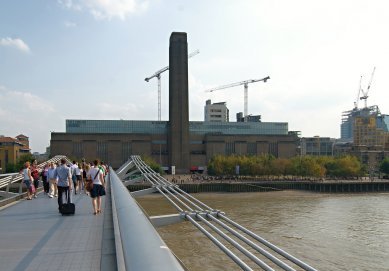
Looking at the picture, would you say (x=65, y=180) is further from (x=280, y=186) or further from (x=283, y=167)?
(x=283, y=167)

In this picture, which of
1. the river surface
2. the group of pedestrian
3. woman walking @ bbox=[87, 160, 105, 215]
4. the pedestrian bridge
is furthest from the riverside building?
woman walking @ bbox=[87, 160, 105, 215]

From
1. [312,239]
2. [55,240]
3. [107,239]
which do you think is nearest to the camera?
[107,239]

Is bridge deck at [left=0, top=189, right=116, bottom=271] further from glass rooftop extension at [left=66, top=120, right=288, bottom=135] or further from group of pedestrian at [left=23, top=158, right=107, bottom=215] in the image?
glass rooftop extension at [left=66, top=120, right=288, bottom=135]

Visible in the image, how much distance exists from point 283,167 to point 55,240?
73.9 m

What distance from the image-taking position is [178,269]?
5.97 feet

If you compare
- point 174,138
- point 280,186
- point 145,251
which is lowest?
point 280,186

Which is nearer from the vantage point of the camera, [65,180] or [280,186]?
[65,180]

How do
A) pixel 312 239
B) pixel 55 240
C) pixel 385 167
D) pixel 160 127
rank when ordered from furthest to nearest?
pixel 160 127 < pixel 385 167 < pixel 312 239 < pixel 55 240

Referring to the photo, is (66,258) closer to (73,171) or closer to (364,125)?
(73,171)

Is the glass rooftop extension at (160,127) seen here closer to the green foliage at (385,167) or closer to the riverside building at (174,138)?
the riverside building at (174,138)

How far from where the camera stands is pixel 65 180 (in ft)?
33.6

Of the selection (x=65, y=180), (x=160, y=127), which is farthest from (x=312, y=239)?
(x=160, y=127)

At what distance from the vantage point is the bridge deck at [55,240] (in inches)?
202

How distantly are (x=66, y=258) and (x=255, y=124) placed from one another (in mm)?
97573
